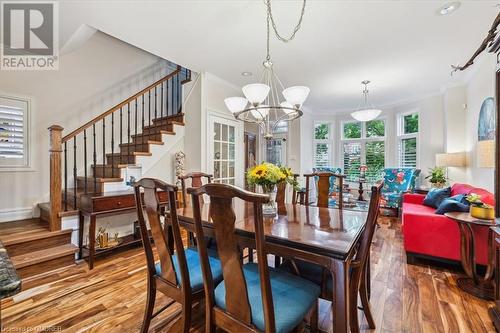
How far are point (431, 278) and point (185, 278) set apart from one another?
2531mm

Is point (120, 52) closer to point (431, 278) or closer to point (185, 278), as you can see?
point (185, 278)

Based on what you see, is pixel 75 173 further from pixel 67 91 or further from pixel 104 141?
pixel 67 91

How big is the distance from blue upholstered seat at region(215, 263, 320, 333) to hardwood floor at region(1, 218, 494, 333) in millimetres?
655

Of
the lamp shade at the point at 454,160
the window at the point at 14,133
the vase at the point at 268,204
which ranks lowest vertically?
the vase at the point at 268,204

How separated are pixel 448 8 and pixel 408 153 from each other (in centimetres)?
396

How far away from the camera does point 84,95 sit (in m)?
3.73

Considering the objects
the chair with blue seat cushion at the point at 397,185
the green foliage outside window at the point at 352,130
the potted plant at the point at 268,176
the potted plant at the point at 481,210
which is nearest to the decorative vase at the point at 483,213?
the potted plant at the point at 481,210

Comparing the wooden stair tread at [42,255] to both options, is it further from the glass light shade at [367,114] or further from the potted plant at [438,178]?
the potted plant at [438,178]

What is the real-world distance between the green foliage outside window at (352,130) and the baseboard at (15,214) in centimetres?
683

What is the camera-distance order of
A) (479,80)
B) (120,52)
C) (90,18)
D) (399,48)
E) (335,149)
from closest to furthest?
(90,18)
(399,48)
(479,80)
(120,52)
(335,149)

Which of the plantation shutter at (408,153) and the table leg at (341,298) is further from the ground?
the plantation shutter at (408,153)

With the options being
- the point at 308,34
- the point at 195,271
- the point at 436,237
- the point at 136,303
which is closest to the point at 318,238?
the point at 195,271

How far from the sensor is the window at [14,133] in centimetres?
301

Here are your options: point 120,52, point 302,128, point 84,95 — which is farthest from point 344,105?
point 84,95
